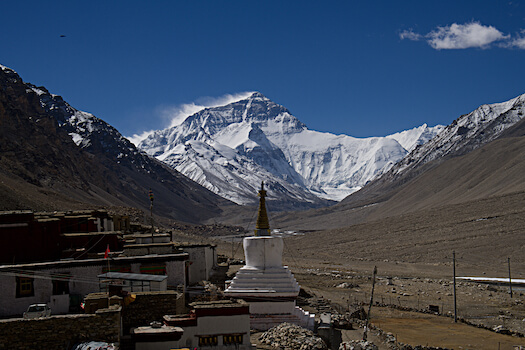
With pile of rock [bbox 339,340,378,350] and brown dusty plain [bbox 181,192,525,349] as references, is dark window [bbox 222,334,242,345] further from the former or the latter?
brown dusty plain [bbox 181,192,525,349]

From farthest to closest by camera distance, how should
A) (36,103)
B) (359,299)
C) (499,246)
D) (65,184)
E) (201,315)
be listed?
(36,103) → (65,184) → (499,246) → (359,299) → (201,315)

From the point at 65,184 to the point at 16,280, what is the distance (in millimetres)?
90635

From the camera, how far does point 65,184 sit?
101062 mm

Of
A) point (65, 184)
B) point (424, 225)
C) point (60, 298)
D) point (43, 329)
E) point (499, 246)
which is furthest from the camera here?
point (65, 184)

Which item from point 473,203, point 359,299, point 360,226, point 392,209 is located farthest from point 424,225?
point 359,299

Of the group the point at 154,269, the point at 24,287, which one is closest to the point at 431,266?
the point at 154,269

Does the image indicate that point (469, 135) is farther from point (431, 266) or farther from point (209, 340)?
point (209, 340)

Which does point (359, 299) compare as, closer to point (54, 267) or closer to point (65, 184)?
point (54, 267)

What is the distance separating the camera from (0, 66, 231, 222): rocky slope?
276 ft

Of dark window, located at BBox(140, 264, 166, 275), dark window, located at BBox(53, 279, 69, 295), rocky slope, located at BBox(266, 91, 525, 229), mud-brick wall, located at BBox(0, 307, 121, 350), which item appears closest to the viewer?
mud-brick wall, located at BBox(0, 307, 121, 350)

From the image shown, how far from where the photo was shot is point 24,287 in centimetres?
1488

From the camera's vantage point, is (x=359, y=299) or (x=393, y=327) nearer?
(x=393, y=327)

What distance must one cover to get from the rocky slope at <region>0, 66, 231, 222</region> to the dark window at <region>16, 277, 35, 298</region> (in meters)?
47.3

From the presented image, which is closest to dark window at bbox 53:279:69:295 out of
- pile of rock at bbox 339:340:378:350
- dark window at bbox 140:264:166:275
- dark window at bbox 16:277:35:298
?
dark window at bbox 16:277:35:298
